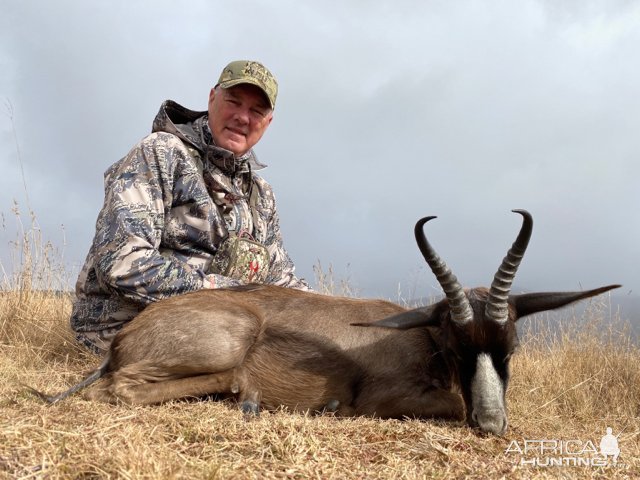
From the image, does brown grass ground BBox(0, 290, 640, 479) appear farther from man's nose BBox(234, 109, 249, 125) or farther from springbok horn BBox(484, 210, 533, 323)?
man's nose BBox(234, 109, 249, 125)

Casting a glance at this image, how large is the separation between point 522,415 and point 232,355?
2743mm

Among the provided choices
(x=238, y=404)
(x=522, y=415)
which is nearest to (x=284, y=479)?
(x=238, y=404)

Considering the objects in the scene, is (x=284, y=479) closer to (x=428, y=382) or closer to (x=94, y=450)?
(x=94, y=450)

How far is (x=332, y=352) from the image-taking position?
5.03 meters

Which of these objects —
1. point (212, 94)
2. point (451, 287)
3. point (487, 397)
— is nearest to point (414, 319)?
point (451, 287)

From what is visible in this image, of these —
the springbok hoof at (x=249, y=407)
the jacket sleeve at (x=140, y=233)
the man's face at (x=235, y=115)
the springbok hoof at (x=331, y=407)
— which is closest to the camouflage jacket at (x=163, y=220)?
the jacket sleeve at (x=140, y=233)

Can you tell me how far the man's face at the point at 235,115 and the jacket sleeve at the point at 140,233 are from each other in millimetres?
754

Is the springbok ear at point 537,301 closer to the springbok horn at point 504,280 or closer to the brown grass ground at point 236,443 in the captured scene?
the springbok horn at point 504,280

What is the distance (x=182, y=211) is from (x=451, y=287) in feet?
9.20

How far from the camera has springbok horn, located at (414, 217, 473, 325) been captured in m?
4.55

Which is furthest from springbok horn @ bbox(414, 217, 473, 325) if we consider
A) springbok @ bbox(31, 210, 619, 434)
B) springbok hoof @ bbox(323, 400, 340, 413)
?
springbok hoof @ bbox(323, 400, 340, 413)

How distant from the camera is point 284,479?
2.92 meters

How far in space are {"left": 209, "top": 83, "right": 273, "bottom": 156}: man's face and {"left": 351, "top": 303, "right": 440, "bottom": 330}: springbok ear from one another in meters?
2.78

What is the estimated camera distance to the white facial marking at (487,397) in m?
4.18
